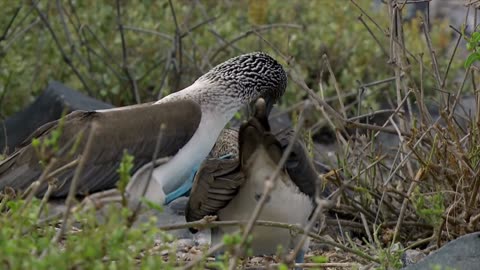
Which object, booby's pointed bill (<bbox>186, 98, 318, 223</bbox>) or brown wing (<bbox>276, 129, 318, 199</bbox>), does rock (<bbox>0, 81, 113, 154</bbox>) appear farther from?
brown wing (<bbox>276, 129, 318, 199</bbox>)

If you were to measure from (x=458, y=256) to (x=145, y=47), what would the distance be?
224 inches

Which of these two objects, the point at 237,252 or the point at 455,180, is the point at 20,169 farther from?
the point at 237,252

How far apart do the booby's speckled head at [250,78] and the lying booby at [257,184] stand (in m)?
1.33

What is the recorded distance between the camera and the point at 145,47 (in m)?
10.0

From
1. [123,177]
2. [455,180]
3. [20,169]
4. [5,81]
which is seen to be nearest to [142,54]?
[5,81]

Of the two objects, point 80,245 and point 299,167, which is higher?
point 80,245

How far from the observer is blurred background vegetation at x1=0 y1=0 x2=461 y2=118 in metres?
9.18

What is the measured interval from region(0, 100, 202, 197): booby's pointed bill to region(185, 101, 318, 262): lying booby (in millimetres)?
694

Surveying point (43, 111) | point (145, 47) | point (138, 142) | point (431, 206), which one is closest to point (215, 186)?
point (138, 142)

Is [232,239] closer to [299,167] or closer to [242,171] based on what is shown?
[242,171]

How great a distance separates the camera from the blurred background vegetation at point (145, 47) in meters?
9.18

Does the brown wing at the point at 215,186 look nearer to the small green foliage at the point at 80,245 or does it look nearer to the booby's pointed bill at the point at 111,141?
the booby's pointed bill at the point at 111,141

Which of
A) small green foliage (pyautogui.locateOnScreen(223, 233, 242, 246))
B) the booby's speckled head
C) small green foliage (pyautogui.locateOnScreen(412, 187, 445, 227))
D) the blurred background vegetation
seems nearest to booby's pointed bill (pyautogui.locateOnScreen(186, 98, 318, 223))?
small green foliage (pyautogui.locateOnScreen(412, 187, 445, 227))

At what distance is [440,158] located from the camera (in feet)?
18.5
